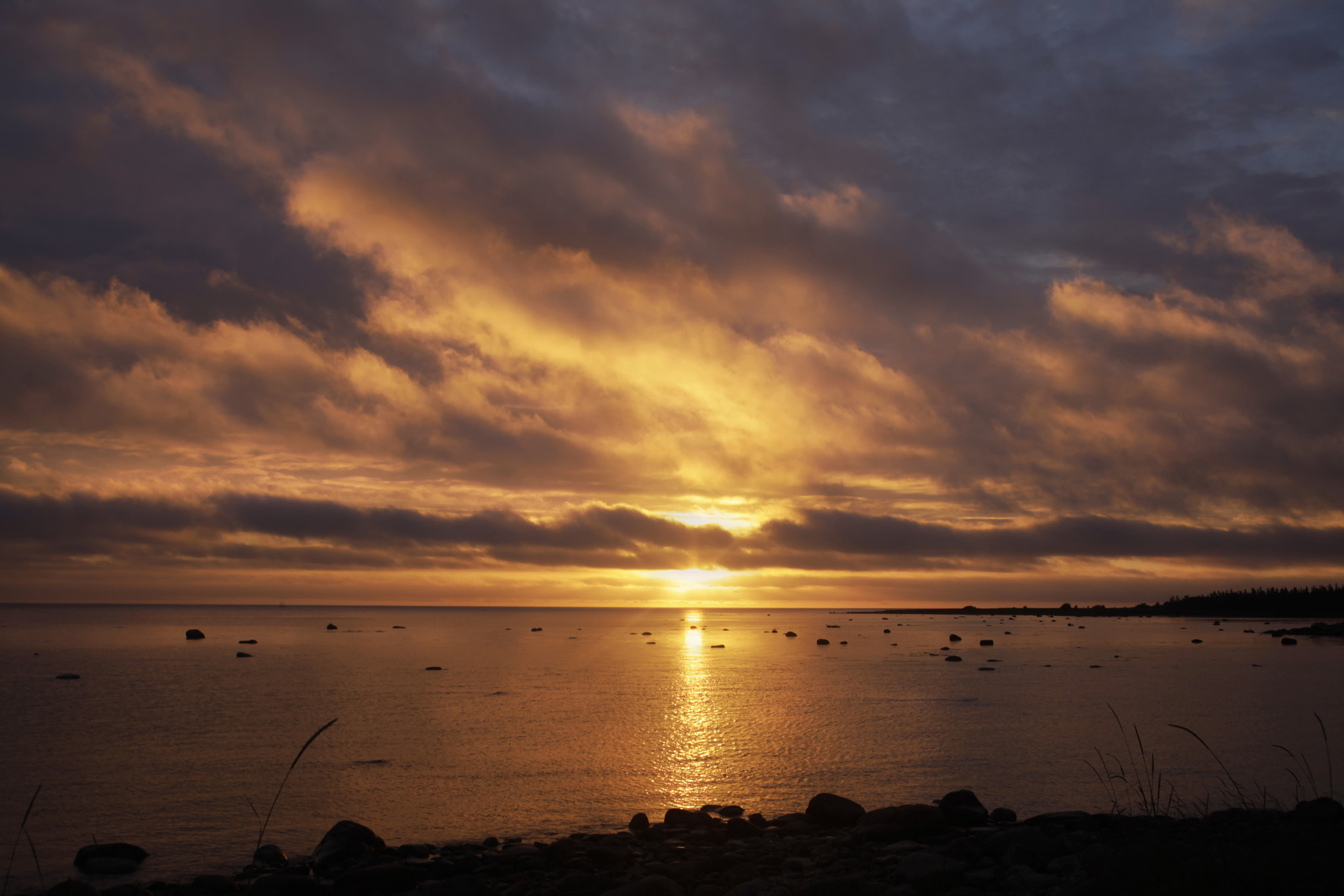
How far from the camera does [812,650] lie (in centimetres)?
10412

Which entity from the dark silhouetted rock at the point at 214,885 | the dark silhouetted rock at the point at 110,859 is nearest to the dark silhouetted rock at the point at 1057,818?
the dark silhouetted rock at the point at 214,885

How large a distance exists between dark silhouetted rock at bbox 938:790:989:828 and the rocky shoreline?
4cm

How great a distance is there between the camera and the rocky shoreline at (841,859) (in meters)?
12.2

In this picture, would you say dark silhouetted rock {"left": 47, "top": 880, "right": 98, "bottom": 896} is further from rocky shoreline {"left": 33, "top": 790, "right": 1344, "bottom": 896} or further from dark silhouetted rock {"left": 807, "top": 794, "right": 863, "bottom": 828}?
dark silhouetted rock {"left": 807, "top": 794, "right": 863, "bottom": 828}

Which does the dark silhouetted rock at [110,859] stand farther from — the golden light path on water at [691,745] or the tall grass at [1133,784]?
the tall grass at [1133,784]

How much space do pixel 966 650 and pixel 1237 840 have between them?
88.3 m

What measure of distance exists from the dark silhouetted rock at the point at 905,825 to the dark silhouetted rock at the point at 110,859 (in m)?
17.1

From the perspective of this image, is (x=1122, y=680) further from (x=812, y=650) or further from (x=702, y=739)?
(x=812, y=650)

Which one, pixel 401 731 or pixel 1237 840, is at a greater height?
pixel 1237 840

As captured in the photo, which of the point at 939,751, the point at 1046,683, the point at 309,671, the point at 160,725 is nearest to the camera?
the point at 939,751

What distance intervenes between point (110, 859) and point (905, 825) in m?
18.8

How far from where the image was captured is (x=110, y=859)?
1911 cm

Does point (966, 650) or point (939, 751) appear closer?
point (939, 751)

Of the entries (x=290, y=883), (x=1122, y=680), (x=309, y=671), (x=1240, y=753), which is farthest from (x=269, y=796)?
(x=1122, y=680)
